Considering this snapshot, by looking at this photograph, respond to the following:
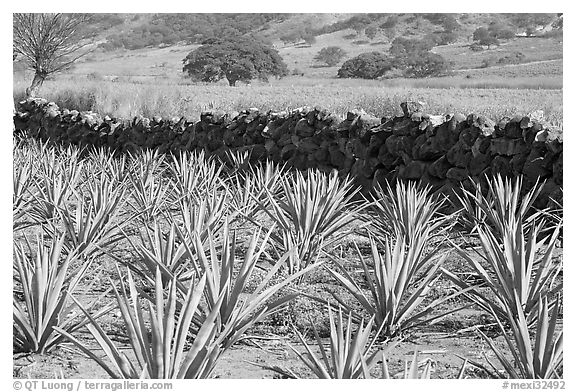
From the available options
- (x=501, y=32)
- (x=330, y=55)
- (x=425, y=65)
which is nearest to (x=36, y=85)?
(x=425, y=65)

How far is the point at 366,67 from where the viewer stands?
132ft

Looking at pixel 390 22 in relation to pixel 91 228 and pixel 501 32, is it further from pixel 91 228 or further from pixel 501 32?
pixel 91 228

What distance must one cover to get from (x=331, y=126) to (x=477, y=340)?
211 inches

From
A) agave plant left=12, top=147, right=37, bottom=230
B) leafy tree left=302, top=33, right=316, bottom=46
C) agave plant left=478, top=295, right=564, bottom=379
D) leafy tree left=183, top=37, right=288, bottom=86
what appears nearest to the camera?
agave plant left=478, top=295, right=564, bottom=379

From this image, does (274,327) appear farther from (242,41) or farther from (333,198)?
(242,41)

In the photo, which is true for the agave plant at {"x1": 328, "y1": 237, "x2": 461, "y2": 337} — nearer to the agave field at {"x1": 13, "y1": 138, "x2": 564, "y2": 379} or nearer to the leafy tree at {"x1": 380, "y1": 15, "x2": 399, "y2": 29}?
the agave field at {"x1": 13, "y1": 138, "x2": 564, "y2": 379}

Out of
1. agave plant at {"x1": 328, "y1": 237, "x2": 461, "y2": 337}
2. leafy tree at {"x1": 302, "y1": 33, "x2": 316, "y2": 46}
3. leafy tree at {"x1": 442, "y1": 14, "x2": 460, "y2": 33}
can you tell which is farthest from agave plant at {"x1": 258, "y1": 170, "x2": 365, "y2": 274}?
leafy tree at {"x1": 302, "y1": 33, "x2": 316, "y2": 46}

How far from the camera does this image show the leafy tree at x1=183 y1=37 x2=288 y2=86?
3831 centimetres

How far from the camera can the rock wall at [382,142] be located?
239 inches

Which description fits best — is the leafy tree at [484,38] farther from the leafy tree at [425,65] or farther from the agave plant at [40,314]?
the agave plant at [40,314]

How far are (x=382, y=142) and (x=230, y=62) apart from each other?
104 feet

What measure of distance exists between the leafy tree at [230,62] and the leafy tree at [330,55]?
5.76m

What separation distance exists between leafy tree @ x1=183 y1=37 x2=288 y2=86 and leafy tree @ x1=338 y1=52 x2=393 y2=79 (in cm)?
398
